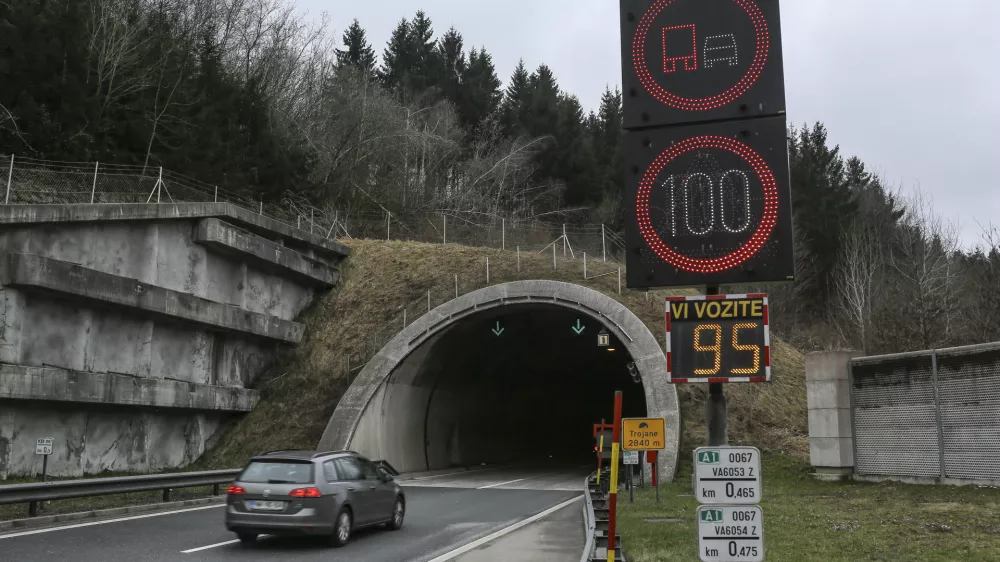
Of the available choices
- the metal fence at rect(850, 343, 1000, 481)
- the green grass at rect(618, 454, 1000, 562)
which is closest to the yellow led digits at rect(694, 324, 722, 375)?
the green grass at rect(618, 454, 1000, 562)

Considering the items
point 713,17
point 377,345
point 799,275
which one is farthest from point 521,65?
point 713,17

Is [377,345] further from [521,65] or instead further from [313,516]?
[521,65]

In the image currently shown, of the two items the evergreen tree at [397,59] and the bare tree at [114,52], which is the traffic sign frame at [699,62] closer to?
the bare tree at [114,52]

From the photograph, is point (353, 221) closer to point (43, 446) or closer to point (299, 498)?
point (43, 446)

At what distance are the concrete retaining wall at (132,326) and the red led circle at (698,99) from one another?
60.3 feet

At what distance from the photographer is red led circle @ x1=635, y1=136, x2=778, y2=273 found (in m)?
6.32

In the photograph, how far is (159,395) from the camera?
2484 cm

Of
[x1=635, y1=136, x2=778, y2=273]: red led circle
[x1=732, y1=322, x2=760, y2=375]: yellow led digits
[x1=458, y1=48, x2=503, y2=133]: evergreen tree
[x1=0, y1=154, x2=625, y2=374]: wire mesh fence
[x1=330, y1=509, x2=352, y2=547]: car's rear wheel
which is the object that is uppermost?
[x1=458, y1=48, x2=503, y2=133]: evergreen tree

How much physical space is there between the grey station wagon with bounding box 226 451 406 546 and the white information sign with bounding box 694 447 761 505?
27.8ft

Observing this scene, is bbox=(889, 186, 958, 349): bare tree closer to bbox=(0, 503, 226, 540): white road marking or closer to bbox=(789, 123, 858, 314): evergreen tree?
bbox=(789, 123, 858, 314): evergreen tree

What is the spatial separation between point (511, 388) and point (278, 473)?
1158 inches

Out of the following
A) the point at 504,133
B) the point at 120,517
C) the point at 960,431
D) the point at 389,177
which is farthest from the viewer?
the point at 504,133

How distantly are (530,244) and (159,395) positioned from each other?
58.6ft

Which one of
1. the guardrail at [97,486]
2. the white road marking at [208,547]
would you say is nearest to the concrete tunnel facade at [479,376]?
the guardrail at [97,486]
